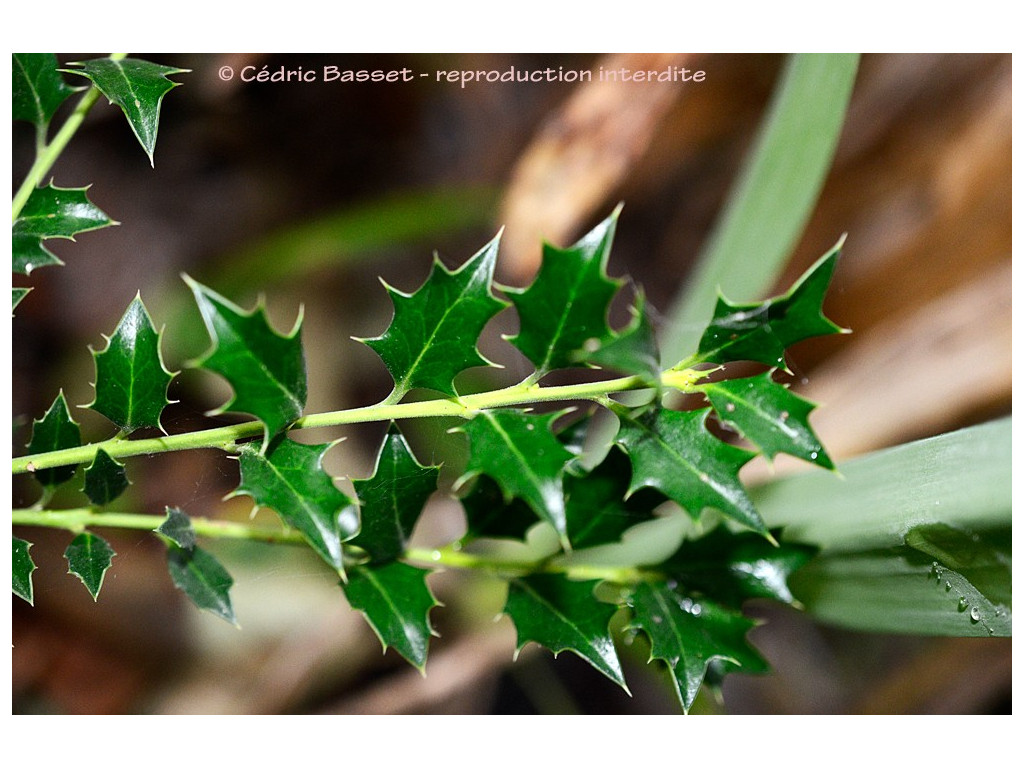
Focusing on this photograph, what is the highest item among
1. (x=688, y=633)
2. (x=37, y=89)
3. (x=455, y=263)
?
(x=37, y=89)

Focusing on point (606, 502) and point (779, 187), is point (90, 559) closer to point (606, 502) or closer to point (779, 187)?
point (606, 502)

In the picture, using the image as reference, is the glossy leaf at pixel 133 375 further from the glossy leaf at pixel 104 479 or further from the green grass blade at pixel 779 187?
the green grass blade at pixel 779 187

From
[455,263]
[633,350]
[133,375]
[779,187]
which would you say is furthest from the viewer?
[455,263]

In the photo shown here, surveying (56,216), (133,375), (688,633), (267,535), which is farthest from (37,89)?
(688,633)

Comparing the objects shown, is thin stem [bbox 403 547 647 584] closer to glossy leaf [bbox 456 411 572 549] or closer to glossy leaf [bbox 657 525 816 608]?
glossy leaf [bbox 657 525 816 608]

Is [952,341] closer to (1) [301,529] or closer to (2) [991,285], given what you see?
(2) [991,285]

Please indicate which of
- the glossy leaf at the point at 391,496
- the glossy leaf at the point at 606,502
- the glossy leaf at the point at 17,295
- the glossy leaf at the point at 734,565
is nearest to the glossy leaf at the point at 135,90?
the glossy leaf at the point at 17,295
